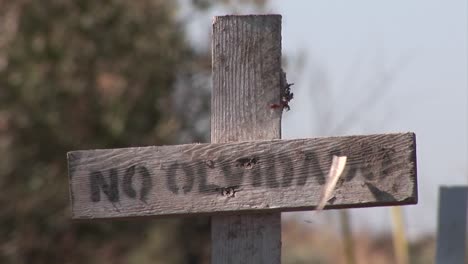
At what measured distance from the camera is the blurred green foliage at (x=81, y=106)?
748 cm

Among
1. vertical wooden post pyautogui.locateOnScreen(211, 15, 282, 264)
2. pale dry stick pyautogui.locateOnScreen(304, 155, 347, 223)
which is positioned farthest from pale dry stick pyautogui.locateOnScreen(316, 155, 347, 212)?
vertical wooden post pyautogui.locateOnScreen(211, 15, 282, 264)

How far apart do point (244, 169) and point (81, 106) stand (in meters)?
5.65

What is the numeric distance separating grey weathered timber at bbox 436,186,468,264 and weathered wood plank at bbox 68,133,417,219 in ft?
2.86

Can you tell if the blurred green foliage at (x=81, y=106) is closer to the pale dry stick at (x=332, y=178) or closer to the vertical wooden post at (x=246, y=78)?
the vertical wooden post at (x=246, y=78)

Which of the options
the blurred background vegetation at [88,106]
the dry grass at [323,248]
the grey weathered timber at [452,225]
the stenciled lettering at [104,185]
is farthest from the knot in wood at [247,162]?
the dry grass at [323,248]

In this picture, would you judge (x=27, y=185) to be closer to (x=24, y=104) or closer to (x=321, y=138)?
(x=24, y=104)

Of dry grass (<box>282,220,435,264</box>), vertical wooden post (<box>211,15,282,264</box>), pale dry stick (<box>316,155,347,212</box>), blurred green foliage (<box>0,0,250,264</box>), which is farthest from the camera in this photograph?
dry grass (<box>282,220,435,264</box>)

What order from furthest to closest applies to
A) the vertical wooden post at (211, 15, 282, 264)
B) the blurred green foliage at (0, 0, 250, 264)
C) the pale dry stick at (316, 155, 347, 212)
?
the blurred green foliage at (0, 0, 250, 264) → the vertical wooden post at (211, 15, 282, 264) → the pale dry stick at (316, 155, 347, 212)

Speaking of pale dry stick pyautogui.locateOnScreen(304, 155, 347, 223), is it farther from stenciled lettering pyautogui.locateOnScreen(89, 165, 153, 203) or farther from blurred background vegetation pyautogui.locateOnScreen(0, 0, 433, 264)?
blurred background vegetation pyautogui.locateOnScreen(0, 0, 433, 264)

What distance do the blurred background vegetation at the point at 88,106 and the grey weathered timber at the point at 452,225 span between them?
4.45 m

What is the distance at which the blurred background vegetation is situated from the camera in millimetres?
7492

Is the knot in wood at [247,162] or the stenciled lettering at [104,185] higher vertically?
the knot in wood at [247,162]

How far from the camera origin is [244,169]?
2.49 m

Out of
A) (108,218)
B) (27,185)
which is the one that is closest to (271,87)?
(108,218)
